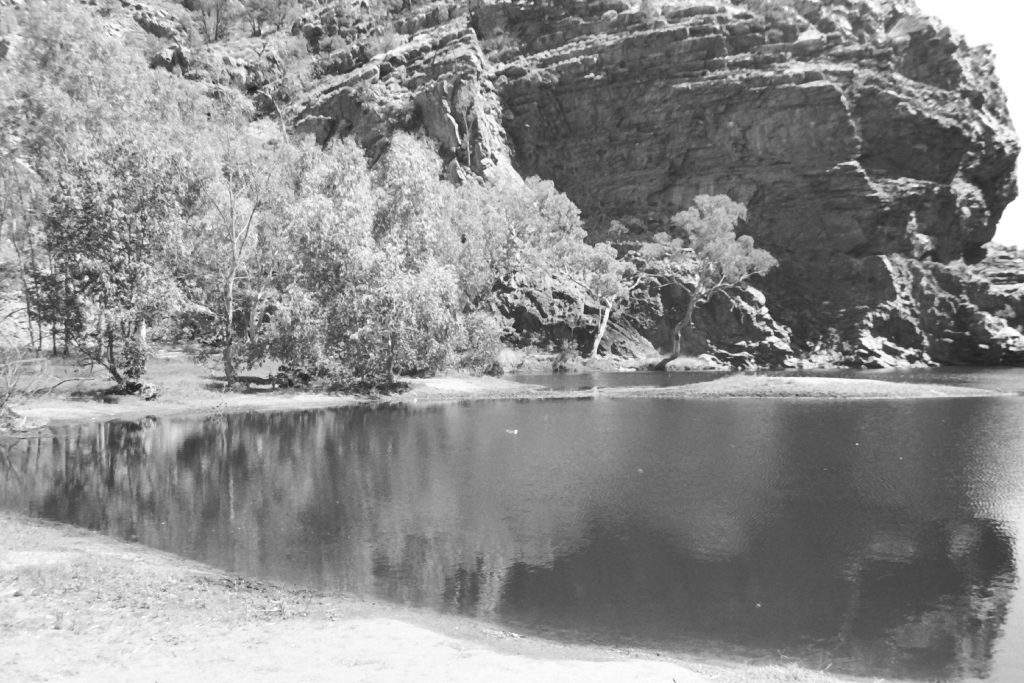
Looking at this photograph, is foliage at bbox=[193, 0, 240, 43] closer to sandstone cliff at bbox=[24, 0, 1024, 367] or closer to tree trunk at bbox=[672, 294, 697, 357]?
sandstone cliff at bbox=[24, 0, 1024, 367]

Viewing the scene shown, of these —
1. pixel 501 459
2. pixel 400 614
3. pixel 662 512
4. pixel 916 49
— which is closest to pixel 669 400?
pixel 501 459

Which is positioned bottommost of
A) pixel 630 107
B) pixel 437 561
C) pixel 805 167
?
pixel 437 561

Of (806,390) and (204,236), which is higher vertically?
(204,236)

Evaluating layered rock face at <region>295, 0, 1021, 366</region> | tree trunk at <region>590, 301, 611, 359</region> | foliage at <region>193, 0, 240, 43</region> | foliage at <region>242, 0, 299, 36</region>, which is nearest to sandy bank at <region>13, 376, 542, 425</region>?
tree trunk at <region>590, 301, 611, 359</region>

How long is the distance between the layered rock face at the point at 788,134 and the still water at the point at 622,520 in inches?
2474

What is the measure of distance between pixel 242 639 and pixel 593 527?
982cm

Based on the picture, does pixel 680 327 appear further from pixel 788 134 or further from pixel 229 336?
pixel 229 336

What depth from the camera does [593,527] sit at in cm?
1861

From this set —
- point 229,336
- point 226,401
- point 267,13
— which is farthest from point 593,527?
point 267,13

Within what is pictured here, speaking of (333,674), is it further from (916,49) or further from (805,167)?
(916,49)

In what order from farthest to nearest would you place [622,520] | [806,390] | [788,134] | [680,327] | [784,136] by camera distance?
[784,136], [788,134], [680,327], [806,390], [622,520]

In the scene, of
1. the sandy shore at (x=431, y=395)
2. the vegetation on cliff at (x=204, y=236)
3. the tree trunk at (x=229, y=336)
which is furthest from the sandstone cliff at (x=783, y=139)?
the tree trunk at (x=229, y=336)

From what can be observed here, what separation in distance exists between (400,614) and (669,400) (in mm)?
38097

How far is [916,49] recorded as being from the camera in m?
95.4
